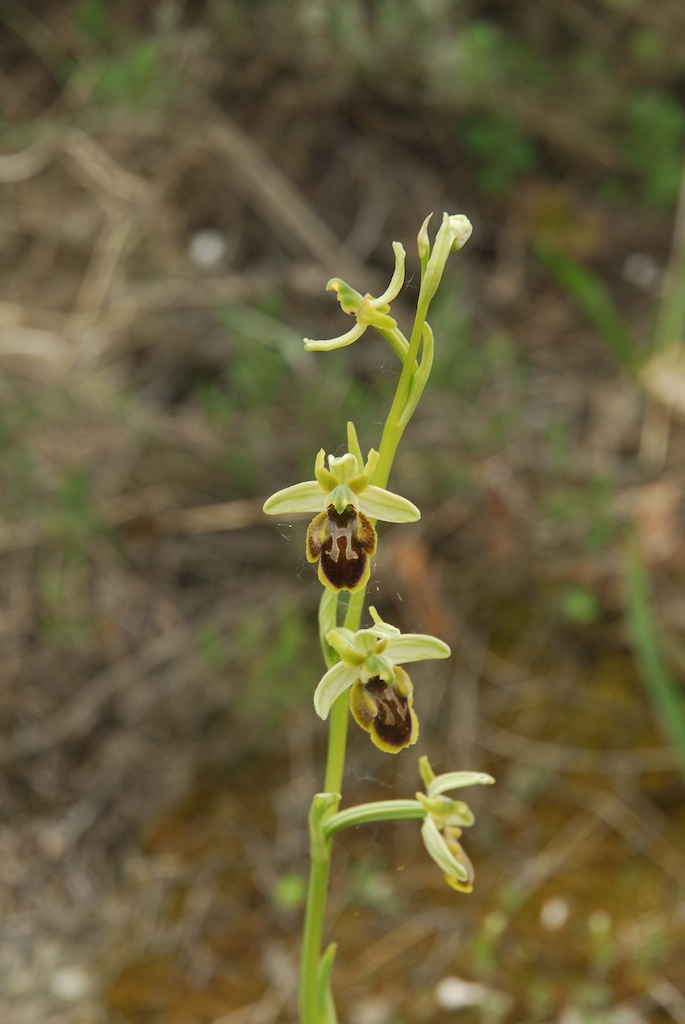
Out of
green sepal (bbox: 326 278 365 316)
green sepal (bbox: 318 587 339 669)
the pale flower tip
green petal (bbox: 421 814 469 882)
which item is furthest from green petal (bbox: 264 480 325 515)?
green petal (bbox: 421 814 469 882)

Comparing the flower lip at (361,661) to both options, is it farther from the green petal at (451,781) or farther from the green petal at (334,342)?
the green petal at (334,342)

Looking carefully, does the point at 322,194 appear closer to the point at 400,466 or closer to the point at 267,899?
the point at 400,466

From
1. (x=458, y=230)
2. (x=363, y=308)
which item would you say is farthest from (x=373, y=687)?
(x=458, y=230)

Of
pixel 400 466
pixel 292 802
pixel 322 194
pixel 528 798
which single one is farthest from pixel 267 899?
pixel 322 194

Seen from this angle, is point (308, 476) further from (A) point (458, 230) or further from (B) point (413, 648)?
(A) point (458, 230)

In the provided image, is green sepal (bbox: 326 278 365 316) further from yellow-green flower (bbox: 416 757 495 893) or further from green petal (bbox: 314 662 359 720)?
yellow-green flower (bbox: 416 757 495 893)

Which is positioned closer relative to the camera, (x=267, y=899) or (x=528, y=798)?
(x=267, y=899)
